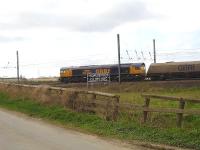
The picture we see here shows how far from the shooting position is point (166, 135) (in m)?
15.5

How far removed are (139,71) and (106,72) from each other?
4150 mm

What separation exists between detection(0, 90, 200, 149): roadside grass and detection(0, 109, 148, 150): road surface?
31.3 inches

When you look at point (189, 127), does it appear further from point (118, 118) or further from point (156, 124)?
point (118, 118)

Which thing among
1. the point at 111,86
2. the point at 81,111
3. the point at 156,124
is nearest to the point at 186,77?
the point at 111,86

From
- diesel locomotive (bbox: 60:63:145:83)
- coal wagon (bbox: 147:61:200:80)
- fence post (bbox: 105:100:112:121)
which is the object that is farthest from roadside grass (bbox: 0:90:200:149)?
diesel locomotive (bbox: 60:63:145:83)

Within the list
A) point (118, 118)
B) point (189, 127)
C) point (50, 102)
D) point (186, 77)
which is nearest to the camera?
point (189, 127)

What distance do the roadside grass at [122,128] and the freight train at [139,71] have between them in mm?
38318

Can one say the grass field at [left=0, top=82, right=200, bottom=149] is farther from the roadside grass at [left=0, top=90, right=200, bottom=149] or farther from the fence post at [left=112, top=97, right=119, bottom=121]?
the fence post at [left=112, top=97, right=119, bottom=121]

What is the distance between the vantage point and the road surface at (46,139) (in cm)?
1444

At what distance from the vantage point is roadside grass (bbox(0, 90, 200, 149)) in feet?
48.6

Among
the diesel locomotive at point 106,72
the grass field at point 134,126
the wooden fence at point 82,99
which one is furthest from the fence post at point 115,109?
the diesel locomotive at point 106,72

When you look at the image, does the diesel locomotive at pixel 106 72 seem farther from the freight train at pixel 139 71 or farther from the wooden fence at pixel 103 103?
the wooden fence at pixel 103 103

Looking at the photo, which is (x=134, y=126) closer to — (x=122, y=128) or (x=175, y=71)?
(x=122, y=128)

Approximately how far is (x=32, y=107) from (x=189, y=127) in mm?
13357
